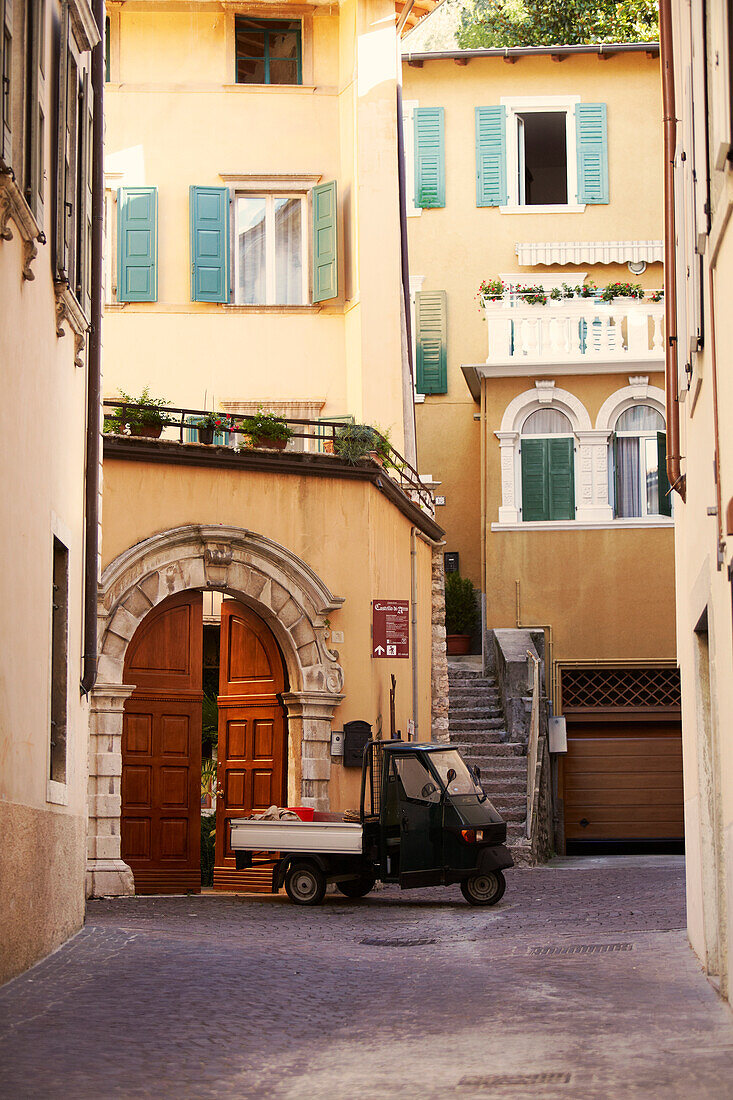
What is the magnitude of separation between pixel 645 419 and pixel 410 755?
37.8 feet

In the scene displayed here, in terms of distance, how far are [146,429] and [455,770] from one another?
5171 mm

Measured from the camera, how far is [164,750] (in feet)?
55.0

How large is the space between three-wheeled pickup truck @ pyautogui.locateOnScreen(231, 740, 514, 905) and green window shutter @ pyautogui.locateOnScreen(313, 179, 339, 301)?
812 centimetres

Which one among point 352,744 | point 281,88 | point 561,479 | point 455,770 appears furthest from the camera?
point 561,479

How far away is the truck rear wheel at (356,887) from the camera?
49.7 feet

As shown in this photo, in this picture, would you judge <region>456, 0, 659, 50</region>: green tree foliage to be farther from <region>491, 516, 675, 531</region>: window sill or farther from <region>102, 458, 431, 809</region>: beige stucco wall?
<region>102, 458, 431, 809</region>: beige stucco wall

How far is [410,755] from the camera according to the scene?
14617mm

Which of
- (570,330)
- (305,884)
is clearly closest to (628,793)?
(570,330)

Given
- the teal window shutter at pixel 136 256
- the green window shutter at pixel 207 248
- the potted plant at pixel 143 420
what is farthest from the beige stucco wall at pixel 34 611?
the teal window shutter at pixel 136 256

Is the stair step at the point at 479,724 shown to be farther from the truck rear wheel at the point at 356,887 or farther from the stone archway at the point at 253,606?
the truck rear wheel at the point at 356,887

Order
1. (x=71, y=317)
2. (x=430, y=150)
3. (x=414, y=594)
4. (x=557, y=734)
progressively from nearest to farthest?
(x=71, y=317) < (x=414, y=594) < (x=557, y=734) < (x=430, y=150)

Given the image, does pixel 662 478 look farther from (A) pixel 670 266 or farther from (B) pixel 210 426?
(A) pixel 670 266

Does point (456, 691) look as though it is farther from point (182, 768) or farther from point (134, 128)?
point (134, 128)

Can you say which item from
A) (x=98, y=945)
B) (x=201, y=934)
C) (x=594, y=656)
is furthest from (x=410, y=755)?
(x=594, y=656)
